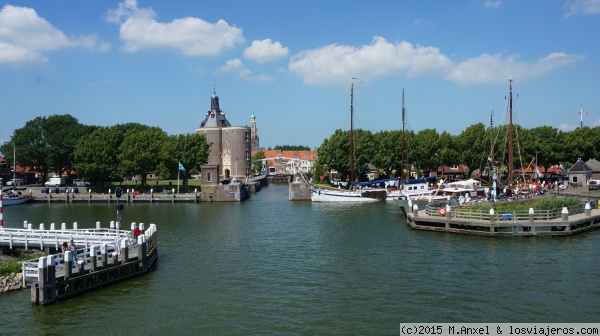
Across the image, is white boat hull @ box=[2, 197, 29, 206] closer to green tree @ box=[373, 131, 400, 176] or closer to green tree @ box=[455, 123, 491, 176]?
green tree @ box=[373, 131, 400, 176]

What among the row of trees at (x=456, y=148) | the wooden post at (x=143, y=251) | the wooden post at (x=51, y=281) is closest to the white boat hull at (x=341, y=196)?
the row of trees at (x=456, y=148)

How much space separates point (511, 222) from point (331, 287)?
68.4 feet

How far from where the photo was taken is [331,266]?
32.0 m

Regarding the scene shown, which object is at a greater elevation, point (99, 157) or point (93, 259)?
point (99, 157)

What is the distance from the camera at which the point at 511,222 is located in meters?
40.9

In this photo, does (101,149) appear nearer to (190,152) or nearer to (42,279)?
(190,152)

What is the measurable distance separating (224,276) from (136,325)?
836 cm

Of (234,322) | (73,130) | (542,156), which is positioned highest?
(73,130)

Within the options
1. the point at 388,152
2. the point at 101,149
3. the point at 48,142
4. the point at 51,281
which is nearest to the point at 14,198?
the point at 101,149

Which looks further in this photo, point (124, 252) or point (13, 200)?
point (13, 200)

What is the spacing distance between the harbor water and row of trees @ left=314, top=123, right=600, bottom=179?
2037 inches

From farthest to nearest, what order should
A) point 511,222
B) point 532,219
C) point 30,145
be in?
point 30,145 < point 511,222 < point 532,219

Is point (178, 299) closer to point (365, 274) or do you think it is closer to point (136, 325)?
point (136, 325)

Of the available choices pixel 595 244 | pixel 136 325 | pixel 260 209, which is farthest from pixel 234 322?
pixel 260 209
